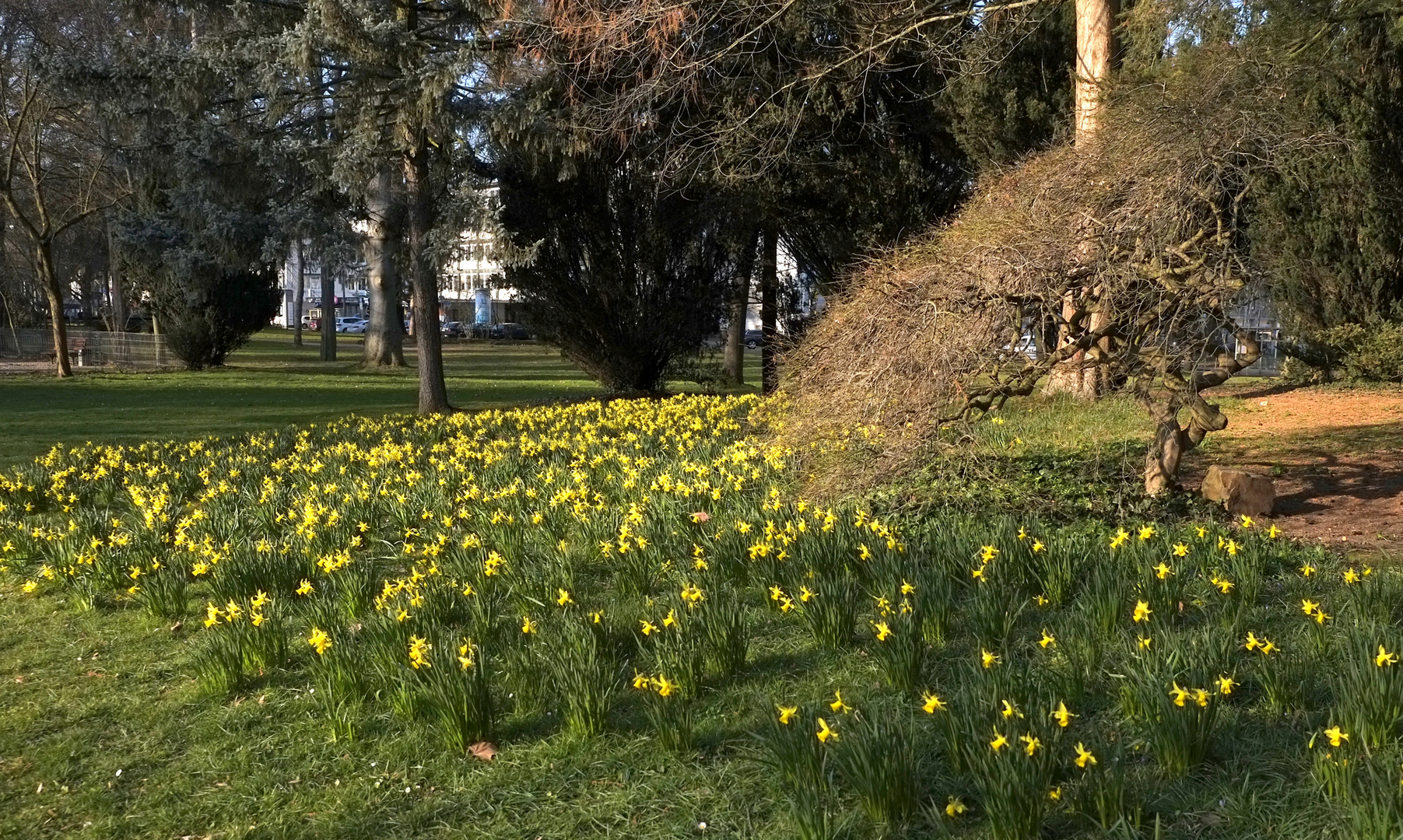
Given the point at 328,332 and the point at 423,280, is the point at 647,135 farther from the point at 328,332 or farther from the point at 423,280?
the point at 328,332

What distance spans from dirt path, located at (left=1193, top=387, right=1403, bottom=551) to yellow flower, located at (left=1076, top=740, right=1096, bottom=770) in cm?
370

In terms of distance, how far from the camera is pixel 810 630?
4582mm

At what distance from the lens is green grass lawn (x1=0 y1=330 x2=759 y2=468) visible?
48.6 ft

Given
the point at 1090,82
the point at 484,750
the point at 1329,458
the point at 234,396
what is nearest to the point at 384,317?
the point at 234,396

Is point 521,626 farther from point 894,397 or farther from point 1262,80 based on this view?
point 1262,80

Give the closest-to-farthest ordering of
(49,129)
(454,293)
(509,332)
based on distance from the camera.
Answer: (49,129), (509,332), (454,293)

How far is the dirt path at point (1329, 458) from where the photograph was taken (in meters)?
6.25

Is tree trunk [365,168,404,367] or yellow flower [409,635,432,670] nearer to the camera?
yellow flower [409,635,432,670]

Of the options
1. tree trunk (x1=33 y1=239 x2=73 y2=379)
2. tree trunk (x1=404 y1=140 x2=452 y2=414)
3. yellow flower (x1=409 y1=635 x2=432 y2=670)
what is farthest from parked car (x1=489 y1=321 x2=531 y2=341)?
yellow flower (x1=409 y1=635 x2=432 y2=670)

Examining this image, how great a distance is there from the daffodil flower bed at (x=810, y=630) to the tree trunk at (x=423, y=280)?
8.79m

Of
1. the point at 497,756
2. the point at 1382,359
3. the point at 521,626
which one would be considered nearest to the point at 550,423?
the point at 521,626

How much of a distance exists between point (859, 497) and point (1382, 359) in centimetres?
1018

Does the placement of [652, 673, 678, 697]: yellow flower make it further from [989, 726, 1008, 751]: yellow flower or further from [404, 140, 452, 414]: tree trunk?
[404, 140, 452, 414]: tree trunk

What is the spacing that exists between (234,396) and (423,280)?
280 inches
